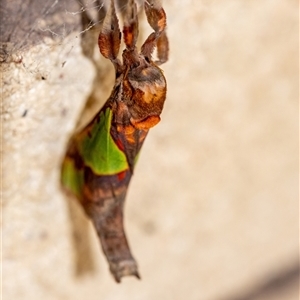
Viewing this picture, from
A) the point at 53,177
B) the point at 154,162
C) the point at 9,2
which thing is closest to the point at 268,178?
the point at 154,162

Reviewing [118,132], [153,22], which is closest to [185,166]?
[118,132]

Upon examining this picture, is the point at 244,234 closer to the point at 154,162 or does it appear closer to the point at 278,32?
the point at 154,162

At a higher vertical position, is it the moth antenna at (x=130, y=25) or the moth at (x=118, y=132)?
the moth antenna at (x=130, y=25)

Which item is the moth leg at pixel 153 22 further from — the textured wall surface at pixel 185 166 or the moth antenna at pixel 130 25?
the textured wall surface at pixel 185 166

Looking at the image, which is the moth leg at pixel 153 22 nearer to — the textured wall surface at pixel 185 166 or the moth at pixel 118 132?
the moth at pixel 118 132

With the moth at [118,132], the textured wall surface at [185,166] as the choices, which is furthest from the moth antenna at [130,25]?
the textured wall surface at [185,166]

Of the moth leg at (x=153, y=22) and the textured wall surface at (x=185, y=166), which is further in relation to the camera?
the textured wall surface at (x=185, y=166)
